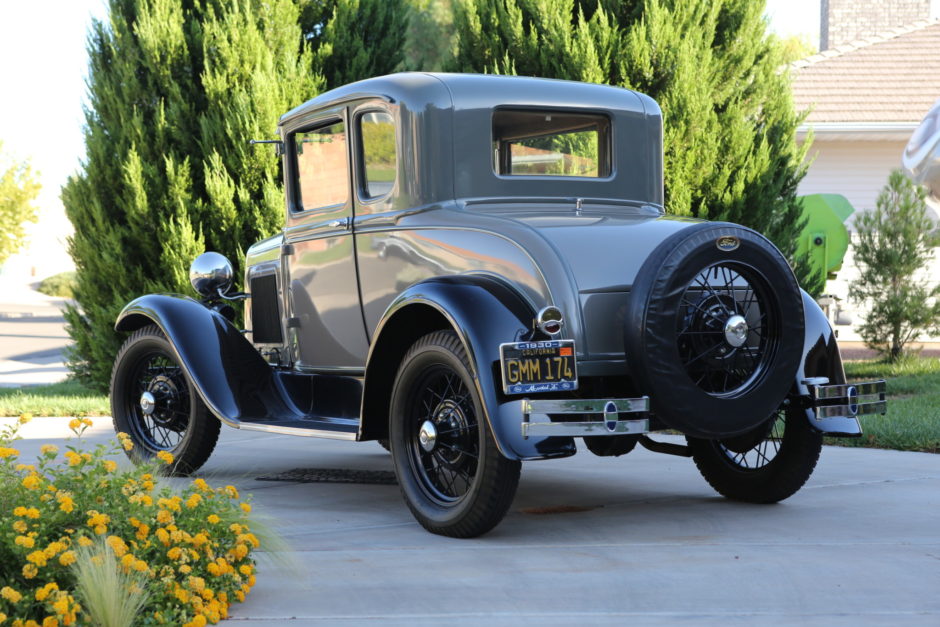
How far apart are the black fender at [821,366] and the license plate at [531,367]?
134 cm

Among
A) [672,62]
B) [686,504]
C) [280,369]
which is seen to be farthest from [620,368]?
[672,62]

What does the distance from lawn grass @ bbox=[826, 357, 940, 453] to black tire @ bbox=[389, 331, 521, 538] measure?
12.1 feet

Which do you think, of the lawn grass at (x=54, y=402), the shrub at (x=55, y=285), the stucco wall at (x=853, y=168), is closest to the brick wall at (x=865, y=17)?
the stucco wall at (x=853, y=168)

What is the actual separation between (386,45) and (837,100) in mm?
10137

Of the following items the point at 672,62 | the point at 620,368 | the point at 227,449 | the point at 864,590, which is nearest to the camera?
the point at 864,590

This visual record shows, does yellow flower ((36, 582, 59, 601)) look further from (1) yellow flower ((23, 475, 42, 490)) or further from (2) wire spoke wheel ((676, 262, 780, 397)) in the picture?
(2) wire spoke wheel ((676, 262, 780, 397))

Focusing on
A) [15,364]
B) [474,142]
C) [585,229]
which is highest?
[474,142]

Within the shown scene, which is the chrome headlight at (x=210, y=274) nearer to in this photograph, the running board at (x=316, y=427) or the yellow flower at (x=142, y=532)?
the running board at (x=316, y=427)

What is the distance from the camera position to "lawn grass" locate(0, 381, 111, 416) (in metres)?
9.88

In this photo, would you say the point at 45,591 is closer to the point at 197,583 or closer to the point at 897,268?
the point at 197,583

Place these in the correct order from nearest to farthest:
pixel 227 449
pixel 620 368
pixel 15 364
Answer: pixel 620 368, pixel 227 449, pixel 15 364

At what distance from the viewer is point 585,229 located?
15.9 ft

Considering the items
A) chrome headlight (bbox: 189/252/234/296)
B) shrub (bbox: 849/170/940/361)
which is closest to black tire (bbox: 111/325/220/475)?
chrome headlight (bbox: 189/252/234/296)

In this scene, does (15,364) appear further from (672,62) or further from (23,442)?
(672,62)
